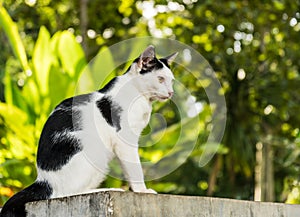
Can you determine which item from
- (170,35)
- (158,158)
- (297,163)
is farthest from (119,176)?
(170,35)

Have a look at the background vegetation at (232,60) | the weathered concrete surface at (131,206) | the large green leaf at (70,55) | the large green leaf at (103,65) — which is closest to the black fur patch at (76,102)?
the weathered concrete surface at (131,206)

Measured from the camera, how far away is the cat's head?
1983 mm

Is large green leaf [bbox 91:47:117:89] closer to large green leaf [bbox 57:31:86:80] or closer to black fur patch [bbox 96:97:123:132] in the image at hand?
large green leaf [bbox 57:31:86:80]

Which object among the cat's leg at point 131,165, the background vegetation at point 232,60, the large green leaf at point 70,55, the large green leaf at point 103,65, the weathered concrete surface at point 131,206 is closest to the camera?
the weathered concrete surface at point 131,206

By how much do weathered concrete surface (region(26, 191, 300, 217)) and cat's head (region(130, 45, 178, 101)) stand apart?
327 mm

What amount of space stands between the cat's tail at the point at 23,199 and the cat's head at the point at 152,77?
0.44 m

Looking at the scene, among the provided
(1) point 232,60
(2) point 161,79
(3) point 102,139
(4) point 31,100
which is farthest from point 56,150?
(1) point 232,60

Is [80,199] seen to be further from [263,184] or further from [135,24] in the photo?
[135,24]

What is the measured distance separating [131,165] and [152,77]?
29cm

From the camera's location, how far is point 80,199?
1807mm

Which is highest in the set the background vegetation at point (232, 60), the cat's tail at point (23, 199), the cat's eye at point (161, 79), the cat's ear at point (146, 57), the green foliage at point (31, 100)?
the cat's ear at point (146, 57)

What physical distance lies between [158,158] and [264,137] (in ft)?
9.83

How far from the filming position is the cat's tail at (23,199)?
198 cm

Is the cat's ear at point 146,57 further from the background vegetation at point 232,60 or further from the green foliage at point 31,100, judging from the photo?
the background vegetation at point 232,60
